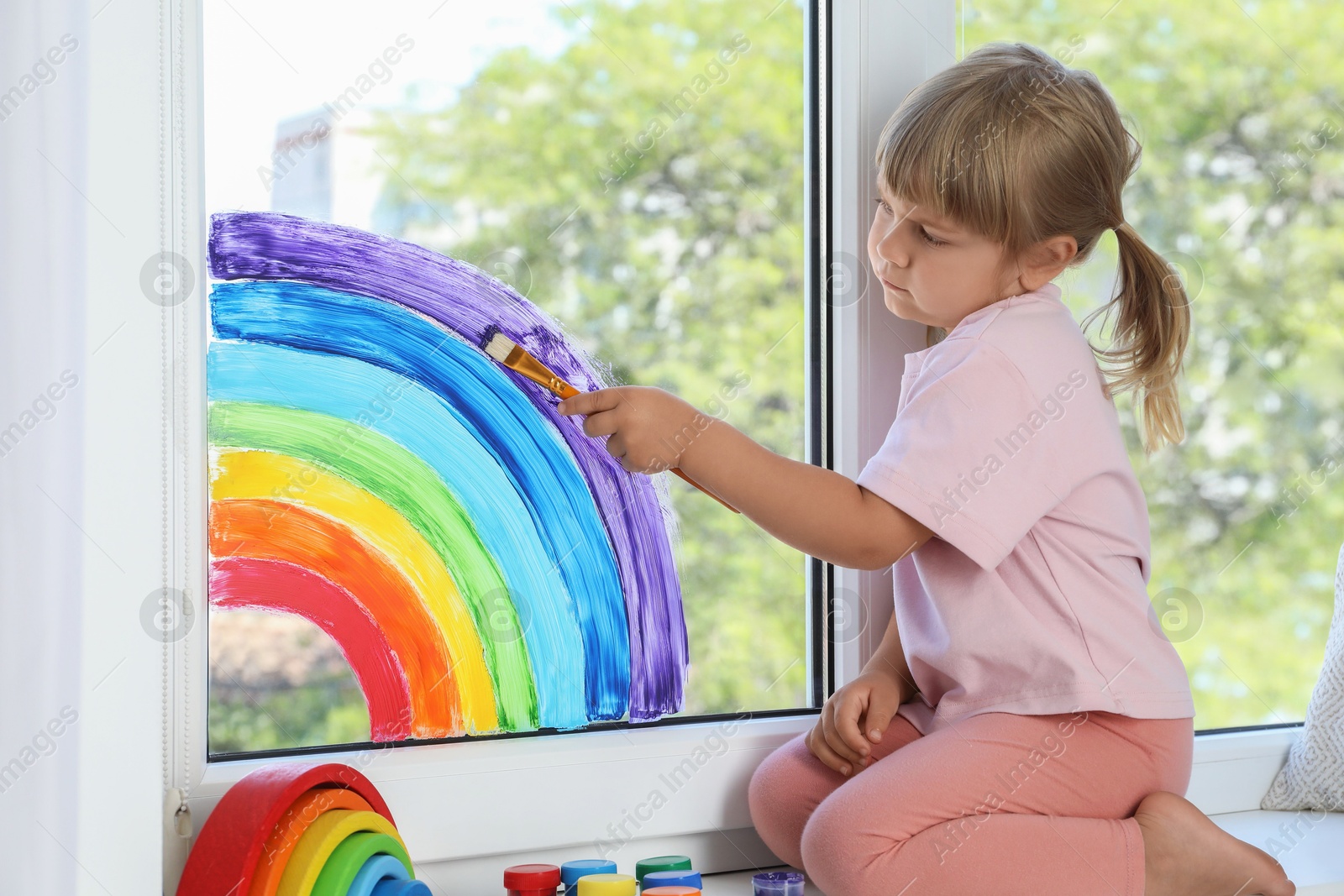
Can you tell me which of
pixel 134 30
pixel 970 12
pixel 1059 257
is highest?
pixel 970 12

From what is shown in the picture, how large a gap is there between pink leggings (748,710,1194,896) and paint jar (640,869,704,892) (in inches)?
3.0

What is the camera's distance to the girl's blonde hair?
2.56ft

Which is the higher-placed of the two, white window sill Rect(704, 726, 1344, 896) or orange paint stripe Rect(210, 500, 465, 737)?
orange paint stripe Rect(210, 500, 465, 737)

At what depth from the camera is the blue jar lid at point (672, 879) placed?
74cm

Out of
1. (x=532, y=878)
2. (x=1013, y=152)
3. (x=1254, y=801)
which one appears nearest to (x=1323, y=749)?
(x=1254, y=801)

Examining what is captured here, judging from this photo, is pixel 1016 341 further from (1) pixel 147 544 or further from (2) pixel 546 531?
(1) pixel 147 544

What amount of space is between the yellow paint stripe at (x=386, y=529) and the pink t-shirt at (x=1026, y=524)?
12.8 inches

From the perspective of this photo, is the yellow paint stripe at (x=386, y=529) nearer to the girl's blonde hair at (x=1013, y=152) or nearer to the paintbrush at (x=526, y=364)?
the paintbrush at (x=526, y=364)

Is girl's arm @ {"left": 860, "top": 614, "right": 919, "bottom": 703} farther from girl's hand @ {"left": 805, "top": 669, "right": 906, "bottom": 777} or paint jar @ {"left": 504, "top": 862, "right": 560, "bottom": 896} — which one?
paint jar @ {"left": 504, "top": 862, "right": 560, "bottom": 896}

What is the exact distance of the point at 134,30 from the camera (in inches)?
24.7

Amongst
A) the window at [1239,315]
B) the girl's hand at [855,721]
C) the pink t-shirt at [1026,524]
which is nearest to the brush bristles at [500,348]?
the pink t-shirt at [1026,524]

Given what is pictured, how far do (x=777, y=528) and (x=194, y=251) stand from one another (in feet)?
1.50

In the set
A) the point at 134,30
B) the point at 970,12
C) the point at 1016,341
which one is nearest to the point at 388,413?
the point at 134,30

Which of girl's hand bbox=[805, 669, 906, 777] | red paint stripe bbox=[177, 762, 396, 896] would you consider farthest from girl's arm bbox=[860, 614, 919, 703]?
red paint stripe bbox=[177, 762, 396, 896]
